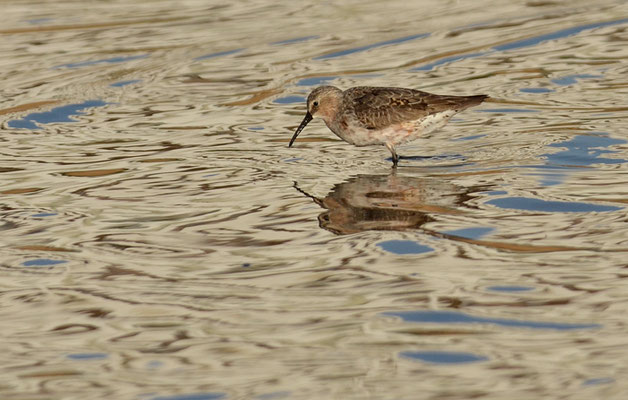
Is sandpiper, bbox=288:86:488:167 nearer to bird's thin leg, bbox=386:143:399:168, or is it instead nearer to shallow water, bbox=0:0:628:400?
bird's thin leg, bbox=386:143:399:168

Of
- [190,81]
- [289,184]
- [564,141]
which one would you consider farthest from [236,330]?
[190,81]

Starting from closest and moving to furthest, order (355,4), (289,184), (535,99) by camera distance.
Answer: (289,184) < (535,99) < (355,4)

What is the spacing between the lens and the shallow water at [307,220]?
6.90m

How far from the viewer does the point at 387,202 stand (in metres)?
10.5

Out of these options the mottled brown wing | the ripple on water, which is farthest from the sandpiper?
the ripple on water

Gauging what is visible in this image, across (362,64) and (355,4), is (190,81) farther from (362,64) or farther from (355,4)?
(355,4)

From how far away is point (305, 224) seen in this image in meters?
10.0

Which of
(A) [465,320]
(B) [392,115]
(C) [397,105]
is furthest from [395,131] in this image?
(A) [465,320]

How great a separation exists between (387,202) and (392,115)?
6.73ft

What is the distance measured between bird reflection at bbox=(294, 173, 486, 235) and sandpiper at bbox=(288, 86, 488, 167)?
81cm

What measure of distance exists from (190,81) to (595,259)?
8957mm

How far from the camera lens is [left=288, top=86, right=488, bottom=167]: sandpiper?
485 inches

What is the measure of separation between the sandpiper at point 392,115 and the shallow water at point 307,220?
0.98 feet

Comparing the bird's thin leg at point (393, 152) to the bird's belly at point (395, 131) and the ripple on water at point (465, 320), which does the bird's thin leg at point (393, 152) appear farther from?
the ripple on water at point (465, 320)
